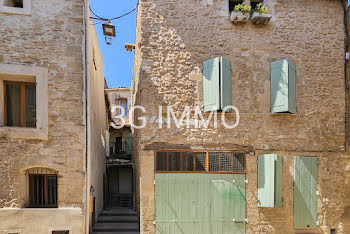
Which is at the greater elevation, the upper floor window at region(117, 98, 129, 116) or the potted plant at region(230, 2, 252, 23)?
the potted plant at region(230, 2, 252, 23)

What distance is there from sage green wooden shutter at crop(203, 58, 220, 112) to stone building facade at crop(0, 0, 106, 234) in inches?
131

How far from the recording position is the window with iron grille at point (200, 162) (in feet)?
20.2

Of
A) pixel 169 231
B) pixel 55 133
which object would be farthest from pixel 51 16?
pixel 169 231

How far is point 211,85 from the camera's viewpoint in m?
6.10

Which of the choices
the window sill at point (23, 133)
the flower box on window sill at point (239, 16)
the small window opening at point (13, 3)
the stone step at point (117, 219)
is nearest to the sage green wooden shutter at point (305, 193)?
the flower box on window sill at point (239, 16)

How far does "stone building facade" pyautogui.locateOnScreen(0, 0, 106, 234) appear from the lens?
18.6 feet

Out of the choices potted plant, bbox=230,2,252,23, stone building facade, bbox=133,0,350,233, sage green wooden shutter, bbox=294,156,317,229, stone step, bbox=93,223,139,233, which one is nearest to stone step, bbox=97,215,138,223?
stone step, bbox=93,223,139,233

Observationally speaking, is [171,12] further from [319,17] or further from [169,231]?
[169,231]

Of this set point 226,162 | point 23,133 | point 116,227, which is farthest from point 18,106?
point 226,162

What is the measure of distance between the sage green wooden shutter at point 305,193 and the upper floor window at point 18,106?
7.53 m

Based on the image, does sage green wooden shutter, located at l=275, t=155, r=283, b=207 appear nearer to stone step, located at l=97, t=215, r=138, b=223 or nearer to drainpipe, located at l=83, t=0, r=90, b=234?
drainpipe, located at l=83, t=0, r=90, b=234

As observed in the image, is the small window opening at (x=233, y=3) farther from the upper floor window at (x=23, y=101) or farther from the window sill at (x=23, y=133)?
the window sill at (x=23, y=133)

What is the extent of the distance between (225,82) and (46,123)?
4.85 metres

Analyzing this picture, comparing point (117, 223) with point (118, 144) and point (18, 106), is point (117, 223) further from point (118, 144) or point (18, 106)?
point (118, 144)
